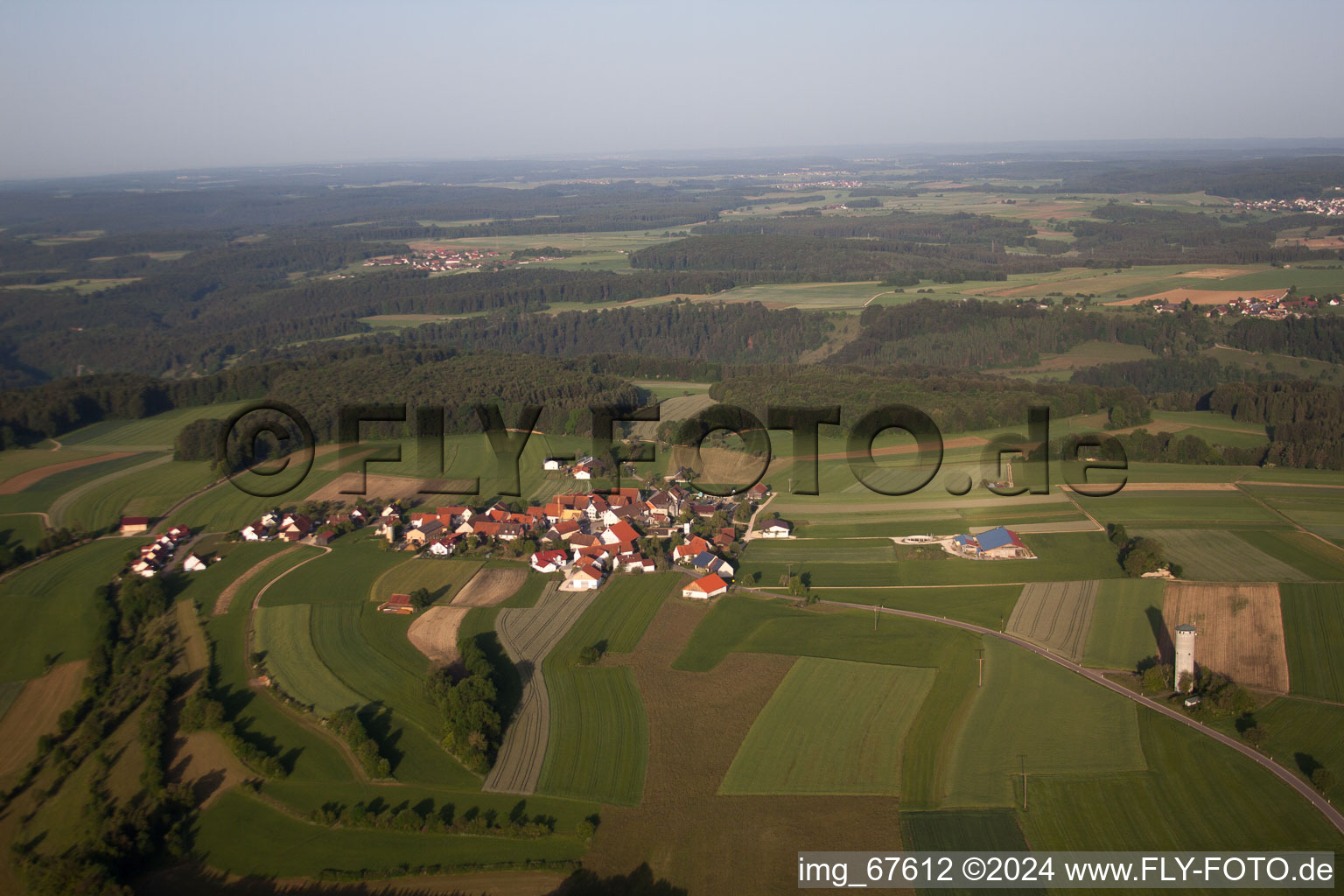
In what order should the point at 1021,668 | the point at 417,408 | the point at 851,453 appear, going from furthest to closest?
the point at 417,408
the point at 851,453
the point at 1021,668

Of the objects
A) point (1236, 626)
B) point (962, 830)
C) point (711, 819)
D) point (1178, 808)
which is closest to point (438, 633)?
point (711, 819)

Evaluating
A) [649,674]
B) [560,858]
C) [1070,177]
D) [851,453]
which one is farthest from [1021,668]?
[1070,177]

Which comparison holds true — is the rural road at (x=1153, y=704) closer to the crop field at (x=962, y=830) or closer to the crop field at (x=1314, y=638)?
the crop field at (x=1314, y=638)

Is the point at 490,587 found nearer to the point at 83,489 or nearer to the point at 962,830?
the point at 962,830

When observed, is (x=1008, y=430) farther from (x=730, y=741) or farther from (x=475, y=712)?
(x=475, y=712)

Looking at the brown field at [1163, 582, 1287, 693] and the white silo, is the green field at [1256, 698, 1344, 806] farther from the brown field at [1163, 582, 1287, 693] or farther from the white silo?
the white silo
